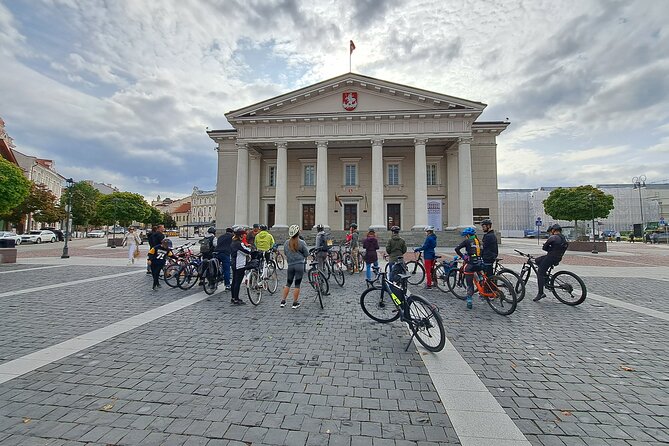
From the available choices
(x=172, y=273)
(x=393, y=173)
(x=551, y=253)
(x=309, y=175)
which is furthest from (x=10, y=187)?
(x=551, y=253)

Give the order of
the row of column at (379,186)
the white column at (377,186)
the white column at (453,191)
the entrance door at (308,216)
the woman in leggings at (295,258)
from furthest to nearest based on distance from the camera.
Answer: the entrance door at (308,216) → the white column at (453,191) → the white column at (377,186) → the row of column at (379,186) → the woman in leggings at (295,258)

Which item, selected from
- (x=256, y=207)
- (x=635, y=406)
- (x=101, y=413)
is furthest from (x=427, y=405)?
(x=256, y=207)

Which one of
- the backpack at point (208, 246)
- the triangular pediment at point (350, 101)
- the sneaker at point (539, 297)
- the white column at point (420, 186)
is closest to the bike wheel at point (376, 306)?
the sneaker at point (539, 297)

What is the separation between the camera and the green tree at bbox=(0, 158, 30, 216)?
23830 mm

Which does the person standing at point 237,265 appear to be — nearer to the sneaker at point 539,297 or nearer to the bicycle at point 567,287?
the bicycle at point 567,287

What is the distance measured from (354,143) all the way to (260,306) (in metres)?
25.3

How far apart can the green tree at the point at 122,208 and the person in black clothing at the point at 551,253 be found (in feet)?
197

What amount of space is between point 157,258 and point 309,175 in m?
24.6

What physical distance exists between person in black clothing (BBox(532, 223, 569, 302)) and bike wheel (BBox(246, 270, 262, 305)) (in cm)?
704

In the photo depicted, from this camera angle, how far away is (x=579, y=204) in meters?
44.4

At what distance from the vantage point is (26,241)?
3444 centimetres

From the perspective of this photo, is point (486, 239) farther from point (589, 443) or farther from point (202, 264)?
point (202, 264)

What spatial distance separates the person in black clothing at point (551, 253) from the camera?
24.8 ft

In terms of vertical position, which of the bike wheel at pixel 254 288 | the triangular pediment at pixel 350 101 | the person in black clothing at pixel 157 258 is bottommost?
the bike wheel at pixel 254 288
